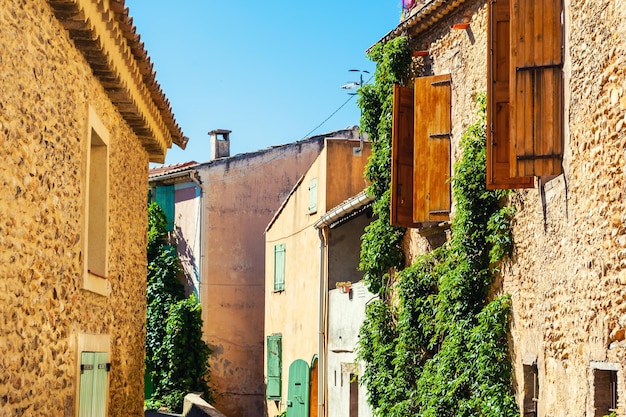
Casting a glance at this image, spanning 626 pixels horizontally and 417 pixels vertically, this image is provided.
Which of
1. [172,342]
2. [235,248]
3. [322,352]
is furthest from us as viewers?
[235,248]

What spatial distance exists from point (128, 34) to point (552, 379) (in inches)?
203

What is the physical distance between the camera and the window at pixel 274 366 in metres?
25.4

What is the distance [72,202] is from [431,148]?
6.42 m

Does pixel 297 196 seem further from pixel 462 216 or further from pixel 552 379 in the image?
pixel 552 379

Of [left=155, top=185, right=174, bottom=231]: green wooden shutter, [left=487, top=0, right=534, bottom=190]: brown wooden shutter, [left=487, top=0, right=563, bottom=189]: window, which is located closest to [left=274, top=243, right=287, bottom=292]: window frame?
[left=155, top=185, right=174, bottom=231]: green wooden shutter

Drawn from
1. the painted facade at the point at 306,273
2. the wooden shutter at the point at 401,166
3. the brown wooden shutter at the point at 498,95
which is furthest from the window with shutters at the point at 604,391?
the painted facade at the point at 306,273

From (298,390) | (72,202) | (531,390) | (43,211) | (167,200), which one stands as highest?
(167,200)

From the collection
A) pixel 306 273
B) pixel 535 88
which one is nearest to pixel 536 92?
pixel 535 88

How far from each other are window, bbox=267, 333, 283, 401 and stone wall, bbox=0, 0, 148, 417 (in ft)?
47.1

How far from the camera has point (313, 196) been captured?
2220 cm

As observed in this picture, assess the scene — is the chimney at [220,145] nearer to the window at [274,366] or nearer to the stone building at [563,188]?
the window at [274,366]

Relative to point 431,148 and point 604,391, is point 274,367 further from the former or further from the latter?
point 604,391

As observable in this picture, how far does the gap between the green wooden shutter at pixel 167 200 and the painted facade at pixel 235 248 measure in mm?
580

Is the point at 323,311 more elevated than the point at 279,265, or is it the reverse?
the point at 279,265
